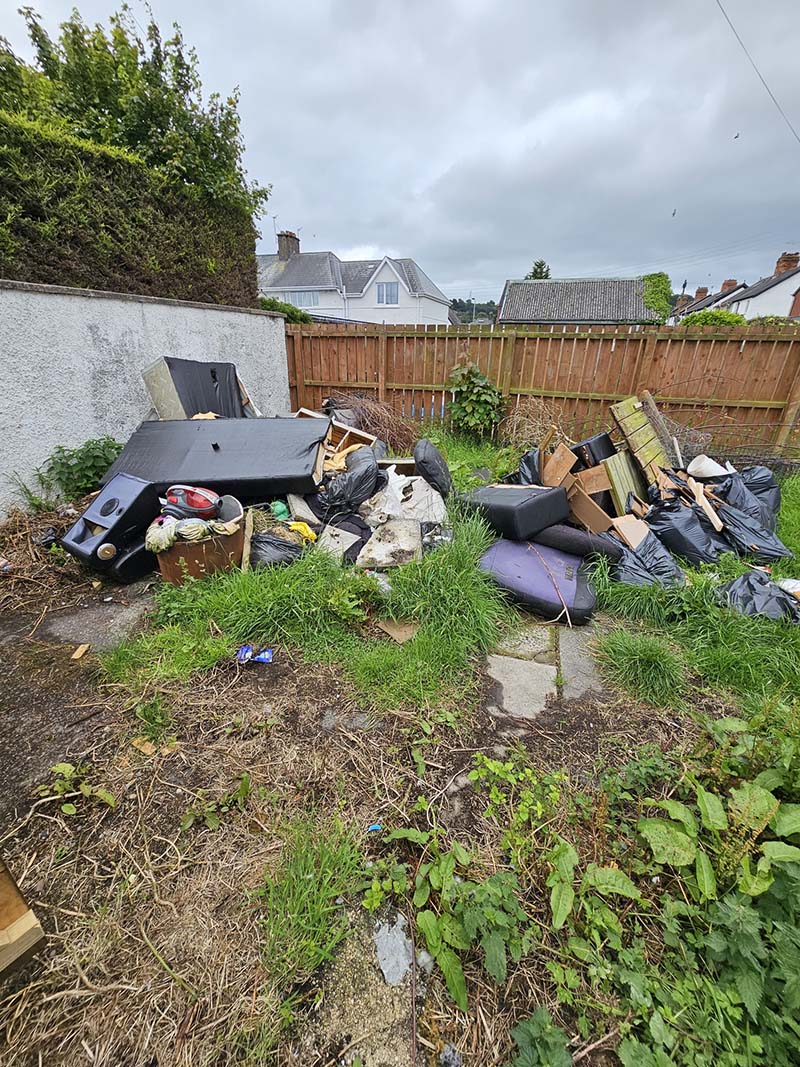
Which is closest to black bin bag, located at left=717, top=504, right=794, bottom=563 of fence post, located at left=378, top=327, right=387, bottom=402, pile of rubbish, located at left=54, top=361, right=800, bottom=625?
pile of rubbish, located at left=54, top=361, right=800, bottom=625

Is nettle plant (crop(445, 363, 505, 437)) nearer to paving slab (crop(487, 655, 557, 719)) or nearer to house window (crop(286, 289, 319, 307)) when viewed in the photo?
paving slab (crop(487, 655, 557, 719))

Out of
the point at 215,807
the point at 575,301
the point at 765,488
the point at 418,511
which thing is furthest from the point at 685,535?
the point at 575,301

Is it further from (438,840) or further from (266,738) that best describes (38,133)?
(438,840)

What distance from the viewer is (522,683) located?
91.3 inches

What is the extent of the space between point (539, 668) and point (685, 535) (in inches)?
69.4

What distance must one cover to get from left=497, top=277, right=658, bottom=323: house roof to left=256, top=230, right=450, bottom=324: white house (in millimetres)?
6859

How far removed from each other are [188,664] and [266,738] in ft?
2.25

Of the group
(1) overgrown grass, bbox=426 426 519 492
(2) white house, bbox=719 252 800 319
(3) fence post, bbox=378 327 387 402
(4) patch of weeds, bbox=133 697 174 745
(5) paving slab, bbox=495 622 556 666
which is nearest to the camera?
(4) patch of weeds, bbox=133 697 174 745

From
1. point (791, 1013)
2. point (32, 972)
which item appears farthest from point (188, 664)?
point (791, 1013)

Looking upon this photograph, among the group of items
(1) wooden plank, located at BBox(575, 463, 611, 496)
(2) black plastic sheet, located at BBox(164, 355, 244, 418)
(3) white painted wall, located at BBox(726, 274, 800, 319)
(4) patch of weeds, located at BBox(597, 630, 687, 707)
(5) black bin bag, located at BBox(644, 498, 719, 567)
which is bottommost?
(4) patch of weeds, located at BBox(597, 630, 687, 707)

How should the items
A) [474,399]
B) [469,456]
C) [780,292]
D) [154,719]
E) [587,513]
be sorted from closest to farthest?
[154,719] < [587,513] < [469,456] < [474,399] < [780,292]

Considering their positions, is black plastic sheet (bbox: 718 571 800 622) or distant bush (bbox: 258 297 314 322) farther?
distant bush (bbox: 258 297 314 322)

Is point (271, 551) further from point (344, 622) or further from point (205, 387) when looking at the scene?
point (205, 387)

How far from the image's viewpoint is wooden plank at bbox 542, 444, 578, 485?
3.54 meters
